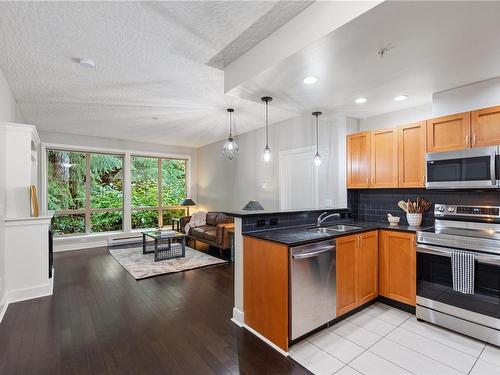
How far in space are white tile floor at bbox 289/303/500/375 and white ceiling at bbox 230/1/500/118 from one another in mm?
2493

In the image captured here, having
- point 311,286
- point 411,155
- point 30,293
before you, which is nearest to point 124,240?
point 30,293

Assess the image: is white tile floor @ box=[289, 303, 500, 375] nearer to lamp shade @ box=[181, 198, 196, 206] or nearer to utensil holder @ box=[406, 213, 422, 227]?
utensil holder @ box=[406, 213, 422, 227]

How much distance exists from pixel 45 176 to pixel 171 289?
182 inches

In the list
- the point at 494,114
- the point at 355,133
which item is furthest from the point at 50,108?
the point at 494,114

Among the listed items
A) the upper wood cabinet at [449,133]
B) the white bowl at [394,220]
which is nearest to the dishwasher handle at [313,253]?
the white bowl at [394,220]

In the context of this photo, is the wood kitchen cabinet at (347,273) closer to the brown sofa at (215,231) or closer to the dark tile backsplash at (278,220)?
the dark tile backsplash at (278,220)

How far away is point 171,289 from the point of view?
3.63 meters

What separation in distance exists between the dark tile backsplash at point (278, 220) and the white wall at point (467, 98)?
185cm

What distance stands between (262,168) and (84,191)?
15.2 ft

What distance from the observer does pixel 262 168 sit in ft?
19.0

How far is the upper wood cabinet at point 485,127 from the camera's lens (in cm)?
255

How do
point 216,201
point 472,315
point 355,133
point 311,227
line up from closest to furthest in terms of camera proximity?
point 472,315 → point 311,227 → point 355,133 → point 216,201

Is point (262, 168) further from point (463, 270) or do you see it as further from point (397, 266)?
point (463, 270)

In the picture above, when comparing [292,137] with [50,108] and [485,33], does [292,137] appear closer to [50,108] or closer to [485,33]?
[485,33]
